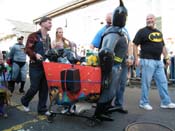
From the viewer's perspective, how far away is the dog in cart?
4297mm

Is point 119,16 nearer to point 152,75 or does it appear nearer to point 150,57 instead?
point 150,57

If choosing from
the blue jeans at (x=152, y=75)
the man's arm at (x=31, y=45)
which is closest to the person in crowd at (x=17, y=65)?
the man's arm at (x=31, y=45)

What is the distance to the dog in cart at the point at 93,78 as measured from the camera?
4297mm

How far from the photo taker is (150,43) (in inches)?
231

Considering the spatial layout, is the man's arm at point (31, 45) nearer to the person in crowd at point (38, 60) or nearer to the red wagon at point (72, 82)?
the person in crowd at point (38, 60)

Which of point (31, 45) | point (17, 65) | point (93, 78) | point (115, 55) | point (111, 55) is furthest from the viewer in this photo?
point (17, 65)

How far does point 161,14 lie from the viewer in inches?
467

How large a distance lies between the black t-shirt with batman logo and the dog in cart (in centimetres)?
132

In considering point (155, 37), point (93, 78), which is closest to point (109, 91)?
point (93, 78)

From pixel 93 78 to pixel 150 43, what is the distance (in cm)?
203

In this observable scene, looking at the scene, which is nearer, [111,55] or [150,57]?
[111,55]

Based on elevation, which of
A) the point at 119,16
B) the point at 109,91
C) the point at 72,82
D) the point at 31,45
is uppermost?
the point at 119,16

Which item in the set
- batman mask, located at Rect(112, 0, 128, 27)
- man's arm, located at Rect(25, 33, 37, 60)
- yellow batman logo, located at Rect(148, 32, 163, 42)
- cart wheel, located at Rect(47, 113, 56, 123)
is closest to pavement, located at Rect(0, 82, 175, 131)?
cart wheel, located at Rect(47, 113, 56, 123)

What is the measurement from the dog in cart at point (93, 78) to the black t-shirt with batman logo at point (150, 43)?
1320mm
